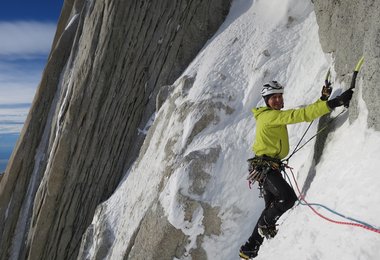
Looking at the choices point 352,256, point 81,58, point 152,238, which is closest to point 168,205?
point 152,238

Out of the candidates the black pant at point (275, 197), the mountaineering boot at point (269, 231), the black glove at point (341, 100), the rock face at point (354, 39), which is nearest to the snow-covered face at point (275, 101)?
the black glove at point (341, 100)

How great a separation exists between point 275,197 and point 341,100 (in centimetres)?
202

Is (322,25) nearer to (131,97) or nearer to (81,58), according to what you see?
(131,97)

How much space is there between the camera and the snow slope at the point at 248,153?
5.05 metres

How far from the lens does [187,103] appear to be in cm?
1148

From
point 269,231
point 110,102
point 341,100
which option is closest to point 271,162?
point 269,231

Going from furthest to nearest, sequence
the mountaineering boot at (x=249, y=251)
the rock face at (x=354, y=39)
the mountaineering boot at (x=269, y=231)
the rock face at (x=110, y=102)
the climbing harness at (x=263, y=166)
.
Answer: the rock face at (x=110, y=102), the mountaineering boot at (x=249, y=251), the climbing harness at (x=263, y=166), the mountaineering boot at (x=269, y=231), the rock face at (x=354, y=39)

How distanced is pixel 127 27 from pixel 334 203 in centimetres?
1259

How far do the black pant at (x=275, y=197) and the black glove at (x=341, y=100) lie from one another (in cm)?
158

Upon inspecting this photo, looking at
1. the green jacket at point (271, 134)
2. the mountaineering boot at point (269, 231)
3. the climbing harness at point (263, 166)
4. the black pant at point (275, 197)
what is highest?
the green jacket at point (271, 134)

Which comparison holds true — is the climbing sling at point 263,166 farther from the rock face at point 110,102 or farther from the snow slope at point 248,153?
the rock face at point 110,102

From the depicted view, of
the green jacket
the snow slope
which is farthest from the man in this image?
the snow slope

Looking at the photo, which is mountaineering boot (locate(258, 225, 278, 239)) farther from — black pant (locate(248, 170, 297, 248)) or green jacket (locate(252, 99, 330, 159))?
green jacket (locate(252, 99, 330, 159))

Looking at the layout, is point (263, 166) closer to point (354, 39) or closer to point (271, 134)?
point (271, 134)
